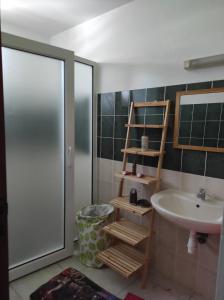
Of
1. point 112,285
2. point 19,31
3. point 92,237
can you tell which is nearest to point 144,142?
point 92,237

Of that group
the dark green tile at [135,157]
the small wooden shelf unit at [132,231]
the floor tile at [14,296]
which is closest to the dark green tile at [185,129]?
the small wooden shelf unit at [132,231]

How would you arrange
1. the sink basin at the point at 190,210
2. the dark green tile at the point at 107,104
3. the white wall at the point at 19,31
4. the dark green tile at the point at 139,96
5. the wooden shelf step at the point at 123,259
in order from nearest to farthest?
the sink basin at the point at 190,210 → the wooden shelf step at the point at 123,259 → the dark green tile at the point at 139,96 → the dark green tile at the point at 107,104 → the white wall at the point at 19,31

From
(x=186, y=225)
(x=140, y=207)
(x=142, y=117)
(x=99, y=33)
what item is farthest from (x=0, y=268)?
(x=99, y=33)

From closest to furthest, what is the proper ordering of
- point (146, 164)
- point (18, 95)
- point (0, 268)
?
point (0, 268)
point (18, 95)
point (146, 164)

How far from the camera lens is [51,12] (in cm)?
232

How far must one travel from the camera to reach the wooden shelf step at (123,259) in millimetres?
1800

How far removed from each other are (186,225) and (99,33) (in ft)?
6.80

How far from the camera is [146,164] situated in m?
2.07

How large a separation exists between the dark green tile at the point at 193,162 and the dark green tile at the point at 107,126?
2.78 ft

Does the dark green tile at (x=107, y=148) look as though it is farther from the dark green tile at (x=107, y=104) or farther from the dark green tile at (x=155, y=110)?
the dark green tile at (x=155, y=110)

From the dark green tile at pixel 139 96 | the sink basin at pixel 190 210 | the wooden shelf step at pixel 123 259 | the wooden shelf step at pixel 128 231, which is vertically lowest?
the wooden shelf step at pixel 123 259

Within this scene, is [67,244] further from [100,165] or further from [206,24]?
[206,24]

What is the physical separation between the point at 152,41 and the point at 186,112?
0.72 m

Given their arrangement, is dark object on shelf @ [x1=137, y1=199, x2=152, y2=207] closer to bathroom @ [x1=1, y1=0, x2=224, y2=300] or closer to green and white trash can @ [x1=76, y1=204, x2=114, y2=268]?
bathroom @ [x1=1, y1=0, x2=224, y2=300]
